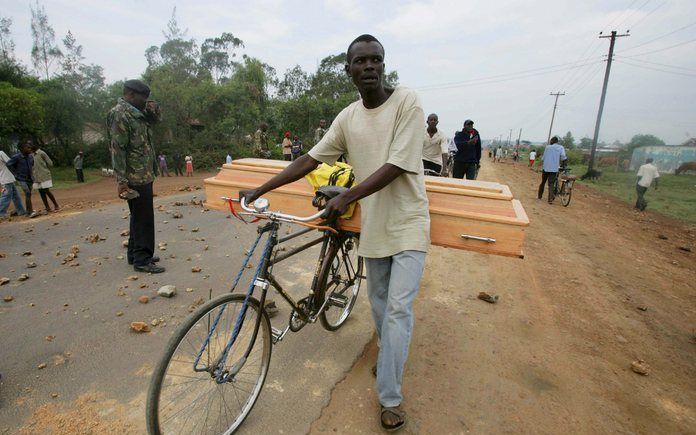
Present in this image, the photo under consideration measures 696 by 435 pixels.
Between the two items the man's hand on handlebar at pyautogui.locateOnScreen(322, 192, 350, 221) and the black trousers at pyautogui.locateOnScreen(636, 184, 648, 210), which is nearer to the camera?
the man's hand on handlebar at pyautogui.locateOnScreen(322, 192, 350, 221)

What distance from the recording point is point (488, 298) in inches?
142

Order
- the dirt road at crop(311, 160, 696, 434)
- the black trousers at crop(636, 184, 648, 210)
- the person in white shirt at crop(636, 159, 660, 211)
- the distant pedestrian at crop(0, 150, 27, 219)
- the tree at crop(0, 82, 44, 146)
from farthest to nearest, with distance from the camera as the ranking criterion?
the tree at crop(0, 82, 44, 146) < the black trousers at crop(636, 184, 648, 210) < the person in white shirt at crop(636, 159, 660, 211) < the distant pedestrian at crop(0, 150, 27, 219) < the dirt road at crop(311, 160, 696, 434)

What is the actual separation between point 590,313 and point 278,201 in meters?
3.22

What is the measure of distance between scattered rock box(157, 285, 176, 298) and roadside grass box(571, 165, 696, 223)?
39.4 ft

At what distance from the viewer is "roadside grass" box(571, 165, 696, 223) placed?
10.4 metres

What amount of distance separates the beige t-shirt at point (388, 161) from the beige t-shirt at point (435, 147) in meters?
5.19

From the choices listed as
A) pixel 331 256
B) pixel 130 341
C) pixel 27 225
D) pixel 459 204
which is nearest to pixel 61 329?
pixel 130 341

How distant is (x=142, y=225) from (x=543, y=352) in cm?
408

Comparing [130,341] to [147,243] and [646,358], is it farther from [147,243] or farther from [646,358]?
[646,358]

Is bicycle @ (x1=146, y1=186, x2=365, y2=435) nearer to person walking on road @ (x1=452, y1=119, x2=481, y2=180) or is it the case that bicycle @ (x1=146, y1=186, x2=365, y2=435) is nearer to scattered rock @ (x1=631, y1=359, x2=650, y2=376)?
scattered rock @ (x1=631, y1=359, x2=650, y2=376)

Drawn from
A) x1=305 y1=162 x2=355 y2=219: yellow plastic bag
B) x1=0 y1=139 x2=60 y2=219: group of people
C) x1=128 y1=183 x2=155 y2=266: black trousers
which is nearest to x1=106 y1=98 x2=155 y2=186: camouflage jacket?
x1=128 y1=183 x2=155 y2=266: black trousers

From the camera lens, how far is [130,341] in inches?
106

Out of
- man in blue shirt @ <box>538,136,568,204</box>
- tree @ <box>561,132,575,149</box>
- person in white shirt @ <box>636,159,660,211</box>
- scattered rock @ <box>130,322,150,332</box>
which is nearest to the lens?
scattered rock @ <box>130,322,150,332</box>

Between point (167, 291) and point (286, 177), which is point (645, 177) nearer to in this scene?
point (286, 177)
